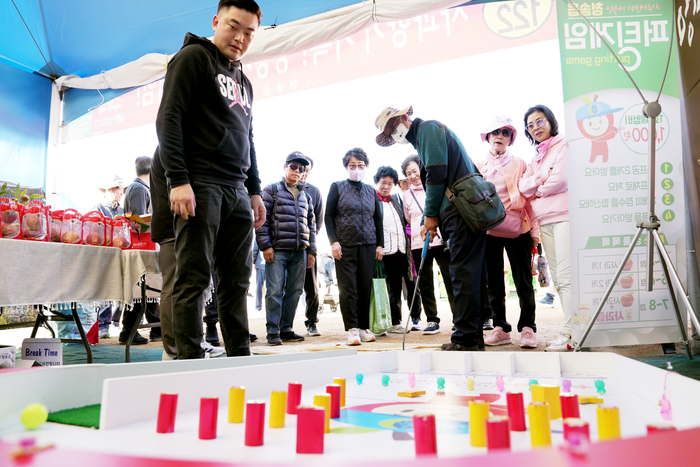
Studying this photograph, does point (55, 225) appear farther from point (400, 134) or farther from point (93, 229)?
point (400, 134)

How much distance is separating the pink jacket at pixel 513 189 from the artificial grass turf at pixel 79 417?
2.36m

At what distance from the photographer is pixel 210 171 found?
1558mm

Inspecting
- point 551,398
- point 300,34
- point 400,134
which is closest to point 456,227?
point 400,134

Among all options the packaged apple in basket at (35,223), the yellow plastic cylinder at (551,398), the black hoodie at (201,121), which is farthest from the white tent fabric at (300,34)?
the yellow plastic cylinder at (551,398)

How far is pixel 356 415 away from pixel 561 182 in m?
2.08

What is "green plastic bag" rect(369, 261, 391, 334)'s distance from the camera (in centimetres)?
331

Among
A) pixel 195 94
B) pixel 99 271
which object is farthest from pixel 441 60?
pixel 99 271

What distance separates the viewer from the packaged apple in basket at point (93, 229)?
2.09 m

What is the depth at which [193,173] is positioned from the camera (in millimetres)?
1545

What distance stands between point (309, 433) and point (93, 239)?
1910 mm

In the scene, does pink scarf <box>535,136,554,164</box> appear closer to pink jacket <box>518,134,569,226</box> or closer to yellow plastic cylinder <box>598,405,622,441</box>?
pink jacket <box>518,134,569,226</box>

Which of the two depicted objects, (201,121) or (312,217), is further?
(312,217)

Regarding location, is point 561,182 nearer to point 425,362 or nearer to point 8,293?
point 425,362

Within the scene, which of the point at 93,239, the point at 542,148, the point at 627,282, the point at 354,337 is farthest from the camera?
the point at 354,337
